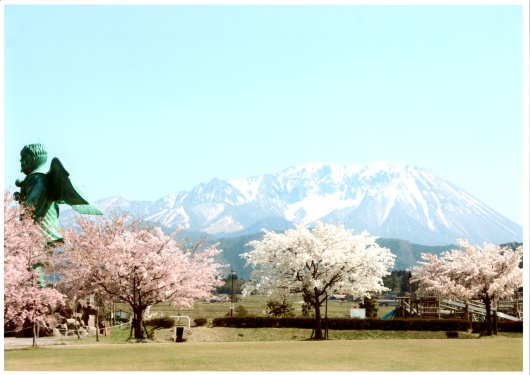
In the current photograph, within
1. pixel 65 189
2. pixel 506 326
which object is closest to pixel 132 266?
pixel 65 189

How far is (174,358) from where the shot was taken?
891 inches

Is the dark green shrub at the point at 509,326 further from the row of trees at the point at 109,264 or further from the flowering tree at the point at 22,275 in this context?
the flowering tree at the point at 22,275

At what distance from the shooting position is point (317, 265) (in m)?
35.5

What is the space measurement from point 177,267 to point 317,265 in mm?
7511

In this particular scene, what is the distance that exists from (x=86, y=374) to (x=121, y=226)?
16.2 meters

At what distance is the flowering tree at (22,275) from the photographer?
2639 cm

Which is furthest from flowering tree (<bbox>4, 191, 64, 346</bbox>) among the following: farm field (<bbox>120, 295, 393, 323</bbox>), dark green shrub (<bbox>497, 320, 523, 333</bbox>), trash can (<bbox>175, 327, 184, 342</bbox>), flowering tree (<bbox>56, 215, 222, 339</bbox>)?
dark green shrub (<bbox>497, 320, 523, 333</bbox>)

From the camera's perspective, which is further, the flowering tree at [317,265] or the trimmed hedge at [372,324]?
the trimmed hedge at [372,324]

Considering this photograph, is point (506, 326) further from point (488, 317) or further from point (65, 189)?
point (65, 189)

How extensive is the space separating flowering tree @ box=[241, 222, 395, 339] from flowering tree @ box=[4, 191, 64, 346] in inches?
435

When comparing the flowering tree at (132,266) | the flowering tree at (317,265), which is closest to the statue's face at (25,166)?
the flowering tree at (132,266)

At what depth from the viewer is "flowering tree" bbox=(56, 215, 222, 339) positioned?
31.7 m

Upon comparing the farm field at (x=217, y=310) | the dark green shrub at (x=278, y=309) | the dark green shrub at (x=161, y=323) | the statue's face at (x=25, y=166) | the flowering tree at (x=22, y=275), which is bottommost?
the farm field at (x=217, y=310)

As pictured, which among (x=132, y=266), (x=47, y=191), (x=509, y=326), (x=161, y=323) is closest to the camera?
(x=132, y=266)
